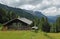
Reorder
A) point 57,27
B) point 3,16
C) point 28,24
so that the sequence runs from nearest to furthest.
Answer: point 28,24 → point 57,27 → point 3,16

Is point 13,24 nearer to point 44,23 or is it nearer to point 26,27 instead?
point 26,27

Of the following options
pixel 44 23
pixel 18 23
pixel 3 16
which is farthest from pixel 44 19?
pixel 18 23

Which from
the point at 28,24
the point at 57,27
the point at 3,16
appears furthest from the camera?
the point at 3,16

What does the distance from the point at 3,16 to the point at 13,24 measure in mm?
58678

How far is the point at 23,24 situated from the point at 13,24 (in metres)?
3.17

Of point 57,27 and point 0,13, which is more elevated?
point 0,13

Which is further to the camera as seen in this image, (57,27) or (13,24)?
(57,27)

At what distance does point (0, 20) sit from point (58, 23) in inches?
1297

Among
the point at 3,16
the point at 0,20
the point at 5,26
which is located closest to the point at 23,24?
the point at 5,26

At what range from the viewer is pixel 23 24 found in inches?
2387

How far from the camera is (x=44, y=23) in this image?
383ft

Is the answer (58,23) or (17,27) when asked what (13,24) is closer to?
(17,27)

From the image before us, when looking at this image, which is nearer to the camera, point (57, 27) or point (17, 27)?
point (17, 27)

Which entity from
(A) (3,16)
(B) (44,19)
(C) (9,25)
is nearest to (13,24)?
(C) (9,25)
